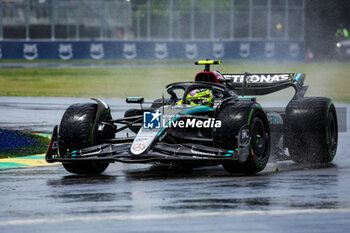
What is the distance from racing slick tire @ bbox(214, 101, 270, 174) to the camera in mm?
9891

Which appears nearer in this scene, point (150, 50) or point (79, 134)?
point (79, 134)

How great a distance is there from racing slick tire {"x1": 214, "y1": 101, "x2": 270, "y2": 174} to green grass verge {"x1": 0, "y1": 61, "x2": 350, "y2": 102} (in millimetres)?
15500

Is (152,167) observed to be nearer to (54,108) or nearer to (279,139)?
(279,139)

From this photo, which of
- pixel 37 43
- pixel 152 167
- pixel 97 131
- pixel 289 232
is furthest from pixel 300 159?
pixel 37 43

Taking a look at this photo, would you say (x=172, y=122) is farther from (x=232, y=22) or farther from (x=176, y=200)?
(x=232, y=22)

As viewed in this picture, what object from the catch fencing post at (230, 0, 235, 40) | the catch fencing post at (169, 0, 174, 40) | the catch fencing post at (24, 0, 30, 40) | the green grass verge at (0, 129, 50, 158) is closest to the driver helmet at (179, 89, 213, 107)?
the green grass verge at (0, 129, 50, 158)

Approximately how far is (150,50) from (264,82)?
39551mm

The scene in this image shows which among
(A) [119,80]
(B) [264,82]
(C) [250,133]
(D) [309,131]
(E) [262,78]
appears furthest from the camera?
(A) [119,80]

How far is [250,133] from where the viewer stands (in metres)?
10.1

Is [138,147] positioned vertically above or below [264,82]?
below

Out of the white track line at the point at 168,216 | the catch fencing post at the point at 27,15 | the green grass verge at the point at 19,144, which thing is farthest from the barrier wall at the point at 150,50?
the white track line at the point at 168,216

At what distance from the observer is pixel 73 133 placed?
10398mm

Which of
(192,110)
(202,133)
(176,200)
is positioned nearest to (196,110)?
(192,110)

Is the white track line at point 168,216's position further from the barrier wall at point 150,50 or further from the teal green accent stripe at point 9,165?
the barrier wall at point 150,50
